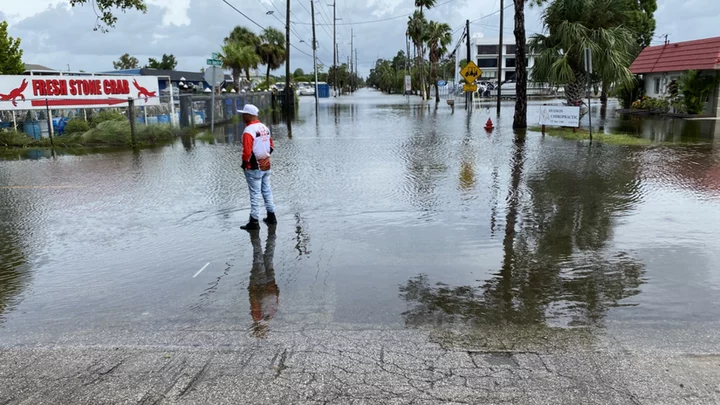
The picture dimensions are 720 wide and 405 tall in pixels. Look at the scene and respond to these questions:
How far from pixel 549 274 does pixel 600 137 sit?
1336cm

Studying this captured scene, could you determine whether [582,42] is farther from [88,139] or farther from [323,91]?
[323,91]

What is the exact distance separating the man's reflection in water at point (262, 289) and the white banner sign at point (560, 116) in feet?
47.8

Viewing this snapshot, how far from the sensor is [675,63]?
2727 centimetres

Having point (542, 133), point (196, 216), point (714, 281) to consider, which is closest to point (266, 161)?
point (196, 216)

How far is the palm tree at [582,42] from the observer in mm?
19672

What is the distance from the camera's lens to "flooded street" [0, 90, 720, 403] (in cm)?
457

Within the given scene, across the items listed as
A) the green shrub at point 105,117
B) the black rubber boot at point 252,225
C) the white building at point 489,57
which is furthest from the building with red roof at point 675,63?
the white building at point 489,57

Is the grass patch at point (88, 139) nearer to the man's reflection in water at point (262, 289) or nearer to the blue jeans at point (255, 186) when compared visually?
the blue jeans at point (255, 186)

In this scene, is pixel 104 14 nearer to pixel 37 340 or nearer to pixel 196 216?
pixel 196 216

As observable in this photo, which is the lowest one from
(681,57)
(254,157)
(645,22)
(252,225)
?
(252,225)

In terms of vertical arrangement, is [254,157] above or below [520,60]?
below

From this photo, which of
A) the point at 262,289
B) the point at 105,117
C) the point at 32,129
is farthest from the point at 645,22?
the point at 262,289

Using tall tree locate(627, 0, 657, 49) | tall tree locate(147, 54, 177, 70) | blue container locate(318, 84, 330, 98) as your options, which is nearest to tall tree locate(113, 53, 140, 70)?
tall tree locate(147, 54, 177, 70)

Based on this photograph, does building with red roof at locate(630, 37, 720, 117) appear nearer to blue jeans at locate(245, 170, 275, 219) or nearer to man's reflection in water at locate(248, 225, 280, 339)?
blue jeans at locate(245, 170, 275, 219)
